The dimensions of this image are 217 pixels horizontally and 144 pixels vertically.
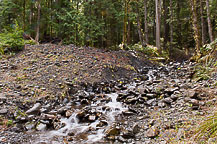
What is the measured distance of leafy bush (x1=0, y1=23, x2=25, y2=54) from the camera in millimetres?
9672

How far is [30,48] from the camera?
10.8m

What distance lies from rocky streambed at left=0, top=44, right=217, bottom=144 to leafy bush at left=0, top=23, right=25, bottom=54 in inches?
171

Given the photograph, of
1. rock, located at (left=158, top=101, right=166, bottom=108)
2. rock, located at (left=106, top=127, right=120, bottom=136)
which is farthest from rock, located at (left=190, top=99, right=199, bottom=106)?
rock, located at (left=106, top=127, right=120, bottom=136)

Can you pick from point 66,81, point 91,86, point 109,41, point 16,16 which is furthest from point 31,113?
point 109,41

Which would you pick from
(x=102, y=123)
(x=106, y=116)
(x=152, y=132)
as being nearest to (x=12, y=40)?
(x=106, y=116)

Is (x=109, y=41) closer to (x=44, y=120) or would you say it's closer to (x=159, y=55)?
(x=159, y=55)

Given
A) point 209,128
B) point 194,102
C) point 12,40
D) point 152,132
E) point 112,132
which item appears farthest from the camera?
point 12,40

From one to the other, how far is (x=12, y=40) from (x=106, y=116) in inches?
298

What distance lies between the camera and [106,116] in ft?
18.3

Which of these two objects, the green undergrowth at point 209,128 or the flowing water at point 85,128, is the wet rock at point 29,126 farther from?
the green undergrowth at point 209,128

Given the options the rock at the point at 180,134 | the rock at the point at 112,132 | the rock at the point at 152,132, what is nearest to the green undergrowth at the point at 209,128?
the rock at the point at 180,134

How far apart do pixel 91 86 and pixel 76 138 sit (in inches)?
161

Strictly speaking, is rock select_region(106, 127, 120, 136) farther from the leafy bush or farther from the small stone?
the leafy bush

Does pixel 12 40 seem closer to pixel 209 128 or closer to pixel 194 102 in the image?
pixel 194 102
